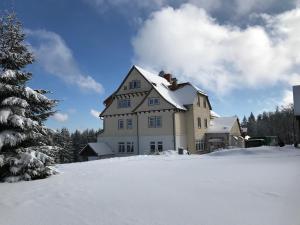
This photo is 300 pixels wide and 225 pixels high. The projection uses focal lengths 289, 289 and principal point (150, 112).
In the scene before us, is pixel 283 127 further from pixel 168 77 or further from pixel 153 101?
pixel 153 101

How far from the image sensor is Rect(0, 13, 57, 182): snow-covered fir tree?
40.6 feet

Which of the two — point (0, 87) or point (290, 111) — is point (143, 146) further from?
point (290, 111)

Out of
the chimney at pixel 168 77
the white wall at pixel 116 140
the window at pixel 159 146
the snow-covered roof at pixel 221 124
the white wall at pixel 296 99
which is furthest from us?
the chimney at pixel 168 77

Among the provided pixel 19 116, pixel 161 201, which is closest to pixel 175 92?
pixel 19 116

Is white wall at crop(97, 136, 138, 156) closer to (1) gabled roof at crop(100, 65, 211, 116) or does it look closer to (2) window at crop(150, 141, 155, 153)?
(2) window at crop(150, 141, 155, 153)

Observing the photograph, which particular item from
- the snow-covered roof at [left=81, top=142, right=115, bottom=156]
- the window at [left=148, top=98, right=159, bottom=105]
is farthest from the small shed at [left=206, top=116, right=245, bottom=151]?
the snow-covered roof at [left=81, top=142, right=115, bottom=156]

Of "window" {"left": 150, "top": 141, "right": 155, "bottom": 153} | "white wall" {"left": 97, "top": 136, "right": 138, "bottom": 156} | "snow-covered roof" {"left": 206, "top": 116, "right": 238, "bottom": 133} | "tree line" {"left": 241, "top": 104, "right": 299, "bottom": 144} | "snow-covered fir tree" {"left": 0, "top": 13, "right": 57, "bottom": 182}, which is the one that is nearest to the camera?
"snow-covered fir tree" {"left": 0, "top": 13, "right": 57, "bottom": 182}

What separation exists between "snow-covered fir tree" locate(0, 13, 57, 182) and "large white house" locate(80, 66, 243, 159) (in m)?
21.7

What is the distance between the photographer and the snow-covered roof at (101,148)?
122 ft

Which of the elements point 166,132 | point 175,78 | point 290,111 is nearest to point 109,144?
point 166,132

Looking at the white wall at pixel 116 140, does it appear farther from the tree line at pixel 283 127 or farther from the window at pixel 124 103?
the tree line at pixel 283 127

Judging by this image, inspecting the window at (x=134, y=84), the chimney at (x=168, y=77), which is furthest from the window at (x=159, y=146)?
the chimney at (x=168, y=77)

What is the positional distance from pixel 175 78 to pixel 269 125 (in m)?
63.6

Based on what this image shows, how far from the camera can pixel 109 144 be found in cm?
3906
